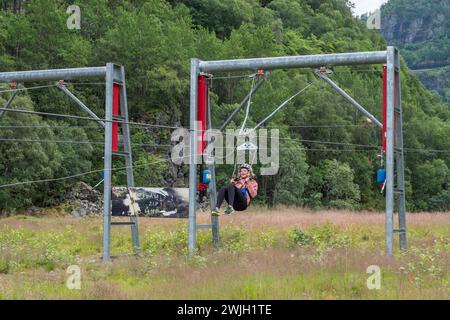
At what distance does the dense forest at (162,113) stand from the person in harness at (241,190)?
817 inches

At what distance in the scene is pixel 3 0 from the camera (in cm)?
7394

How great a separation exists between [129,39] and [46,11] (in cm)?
755

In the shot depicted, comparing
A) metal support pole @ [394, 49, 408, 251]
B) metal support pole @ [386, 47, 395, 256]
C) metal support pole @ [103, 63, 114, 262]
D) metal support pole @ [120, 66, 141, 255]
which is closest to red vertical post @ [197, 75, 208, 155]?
metal support pole @ [120, 66, 141, 255]

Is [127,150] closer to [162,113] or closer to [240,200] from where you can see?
[240,200]

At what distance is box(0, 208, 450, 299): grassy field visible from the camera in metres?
13.3

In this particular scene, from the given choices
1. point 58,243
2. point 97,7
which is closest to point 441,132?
point 97,7

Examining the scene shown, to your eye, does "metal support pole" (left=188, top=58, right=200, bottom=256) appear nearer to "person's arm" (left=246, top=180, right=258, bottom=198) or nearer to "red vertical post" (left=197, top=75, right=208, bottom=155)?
"red vertical post" (left=197, top=75, right=208, bottom=155)

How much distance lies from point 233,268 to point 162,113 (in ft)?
156

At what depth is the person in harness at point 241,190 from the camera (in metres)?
18.4

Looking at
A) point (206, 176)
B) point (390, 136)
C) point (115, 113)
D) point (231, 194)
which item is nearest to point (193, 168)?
point (206, 176)

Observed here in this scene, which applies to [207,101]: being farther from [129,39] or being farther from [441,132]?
[441,132]

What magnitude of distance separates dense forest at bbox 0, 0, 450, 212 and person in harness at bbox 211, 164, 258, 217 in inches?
817

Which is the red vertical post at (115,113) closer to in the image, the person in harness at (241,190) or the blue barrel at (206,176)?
the blue barrel at (206,176)

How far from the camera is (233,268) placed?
15781 mm
